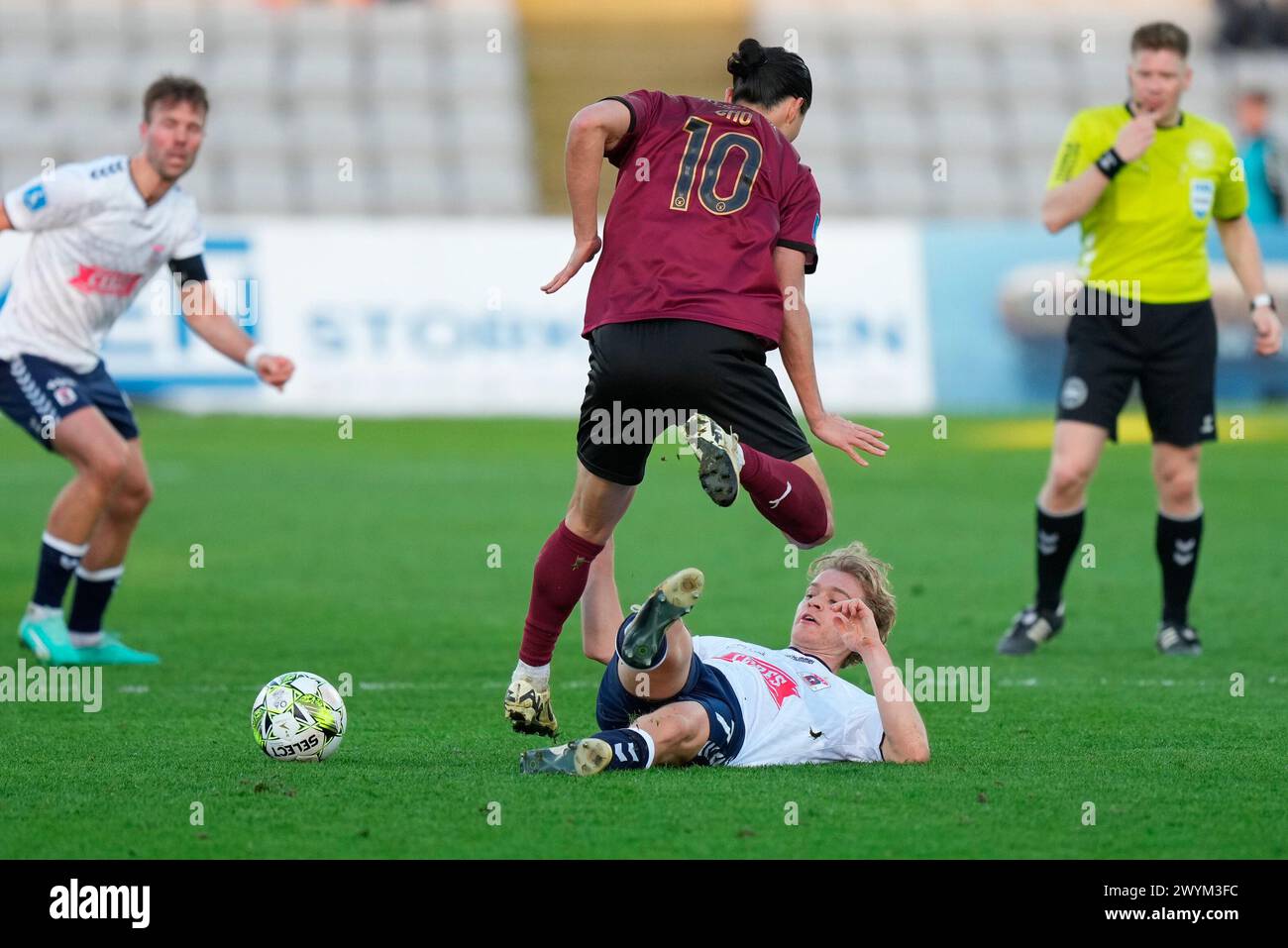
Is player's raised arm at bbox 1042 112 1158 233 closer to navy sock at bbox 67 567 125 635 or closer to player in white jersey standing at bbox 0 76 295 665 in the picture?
player in white jersey standing at bbox 0 76 295 665

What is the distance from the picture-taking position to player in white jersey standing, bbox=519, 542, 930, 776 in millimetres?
4844

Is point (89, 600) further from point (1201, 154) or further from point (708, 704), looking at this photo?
point (1201, 154)

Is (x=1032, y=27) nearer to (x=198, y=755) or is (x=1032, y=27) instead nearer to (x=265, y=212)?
(x=265, y=212)

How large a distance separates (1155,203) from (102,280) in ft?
14.7

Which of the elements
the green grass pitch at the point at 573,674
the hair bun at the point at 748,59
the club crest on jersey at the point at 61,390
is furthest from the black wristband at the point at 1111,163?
the club crest on jersey at the point at 61,390

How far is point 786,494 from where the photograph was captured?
16.9 feet

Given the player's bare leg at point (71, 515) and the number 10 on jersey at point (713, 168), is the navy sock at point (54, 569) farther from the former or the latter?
the number 10 on jersey at point (713, 168)

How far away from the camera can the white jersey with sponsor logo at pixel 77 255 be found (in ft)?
24.9

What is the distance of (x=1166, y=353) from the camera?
7.71 meters

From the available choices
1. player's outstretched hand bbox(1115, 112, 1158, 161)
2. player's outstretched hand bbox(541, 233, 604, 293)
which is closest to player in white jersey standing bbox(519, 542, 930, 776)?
player's outstretched hand bbox(541, 233, 604, 293)

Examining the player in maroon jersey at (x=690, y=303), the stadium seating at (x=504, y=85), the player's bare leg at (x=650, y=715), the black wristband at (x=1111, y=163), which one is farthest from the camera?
the stadium seating at (x=504, y=85)

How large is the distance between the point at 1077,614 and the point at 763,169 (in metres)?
4.11

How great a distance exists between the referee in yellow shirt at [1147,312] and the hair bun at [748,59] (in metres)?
2.39
